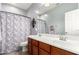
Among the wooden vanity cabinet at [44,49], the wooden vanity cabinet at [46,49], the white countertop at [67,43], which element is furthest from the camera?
the wooden vanity cabinet at [44,49]

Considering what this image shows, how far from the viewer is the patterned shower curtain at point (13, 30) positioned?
1.01 metres

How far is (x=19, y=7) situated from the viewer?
0.97 meters

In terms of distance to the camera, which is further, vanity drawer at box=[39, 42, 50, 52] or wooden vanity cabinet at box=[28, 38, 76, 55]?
vanity drawer at box=[39, 42, 50, 52]

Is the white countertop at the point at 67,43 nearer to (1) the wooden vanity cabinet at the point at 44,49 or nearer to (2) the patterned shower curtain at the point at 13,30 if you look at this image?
(1) the wooden vanity cabinet at the point at 44,49

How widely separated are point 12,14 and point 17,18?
0.25 feet

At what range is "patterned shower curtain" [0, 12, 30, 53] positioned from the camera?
3.33ft

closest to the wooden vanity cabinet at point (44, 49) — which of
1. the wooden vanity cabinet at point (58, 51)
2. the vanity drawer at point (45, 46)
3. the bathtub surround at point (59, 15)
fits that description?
the vanity drawer at point (45, 46)

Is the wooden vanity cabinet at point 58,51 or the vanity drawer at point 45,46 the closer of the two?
the wooden vanity cabinet at point 58,51

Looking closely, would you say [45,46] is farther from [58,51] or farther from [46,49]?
[58,51]

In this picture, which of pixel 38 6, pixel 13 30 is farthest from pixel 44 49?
pixel 38 6

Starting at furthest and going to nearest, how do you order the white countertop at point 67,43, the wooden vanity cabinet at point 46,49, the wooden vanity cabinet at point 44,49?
the wooden vanity cabinet at point 44,49, the wooden vanity cabinet at point 46,49, the white countertop at point 67,43

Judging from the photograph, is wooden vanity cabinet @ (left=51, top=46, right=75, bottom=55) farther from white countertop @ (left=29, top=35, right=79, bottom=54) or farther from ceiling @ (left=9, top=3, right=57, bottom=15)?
ceiling @ (left=9, top=3, right=57, bottom=15)

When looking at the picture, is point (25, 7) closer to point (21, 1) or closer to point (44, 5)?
point (21, 1)

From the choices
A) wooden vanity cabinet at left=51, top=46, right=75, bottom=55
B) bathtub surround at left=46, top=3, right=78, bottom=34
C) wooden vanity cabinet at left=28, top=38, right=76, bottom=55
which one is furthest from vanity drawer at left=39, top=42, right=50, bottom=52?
bathtub surround at left=46, top=3, right=78, bottom=34
